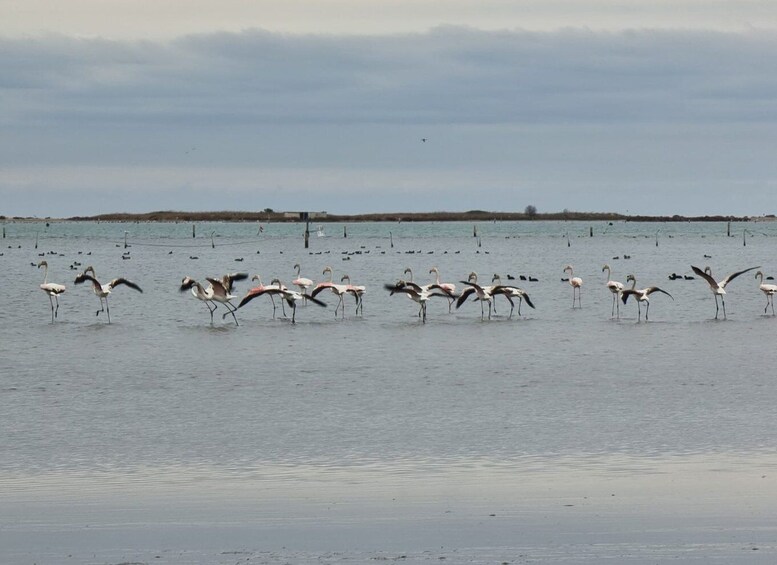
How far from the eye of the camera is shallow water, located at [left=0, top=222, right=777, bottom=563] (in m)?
10.4

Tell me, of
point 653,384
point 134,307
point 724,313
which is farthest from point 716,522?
point 134,307

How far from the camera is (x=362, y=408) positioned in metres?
15.6

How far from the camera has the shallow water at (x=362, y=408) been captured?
34.2 feet

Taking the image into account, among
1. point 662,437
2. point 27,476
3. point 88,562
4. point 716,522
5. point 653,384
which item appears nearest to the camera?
point 88,562

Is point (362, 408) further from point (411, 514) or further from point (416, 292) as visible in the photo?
point (416, 292)

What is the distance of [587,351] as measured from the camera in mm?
22594

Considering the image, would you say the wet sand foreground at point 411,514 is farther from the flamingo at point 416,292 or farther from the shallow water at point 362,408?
the flamingo at point 416,292

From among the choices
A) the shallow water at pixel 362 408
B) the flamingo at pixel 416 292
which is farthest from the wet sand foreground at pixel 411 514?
the flamingo at pixel 416 292

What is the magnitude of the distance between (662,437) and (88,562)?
699cm

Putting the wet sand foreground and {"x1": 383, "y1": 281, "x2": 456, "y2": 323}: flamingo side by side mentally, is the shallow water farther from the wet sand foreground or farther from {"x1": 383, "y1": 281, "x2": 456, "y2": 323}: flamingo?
{"x1": 383, "y1": 281, "x2": 456, "y2": 323}: flamingo

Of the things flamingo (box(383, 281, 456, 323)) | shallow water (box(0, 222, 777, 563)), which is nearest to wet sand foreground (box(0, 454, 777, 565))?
shallow water (box(0, 222, 777, 563))

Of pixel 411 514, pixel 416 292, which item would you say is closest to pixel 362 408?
pixel 411 514

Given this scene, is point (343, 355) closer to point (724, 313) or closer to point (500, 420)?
point (500, 420)

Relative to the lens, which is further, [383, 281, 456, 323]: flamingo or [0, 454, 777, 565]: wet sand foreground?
[383, 281, 456, 323]: flamingo
